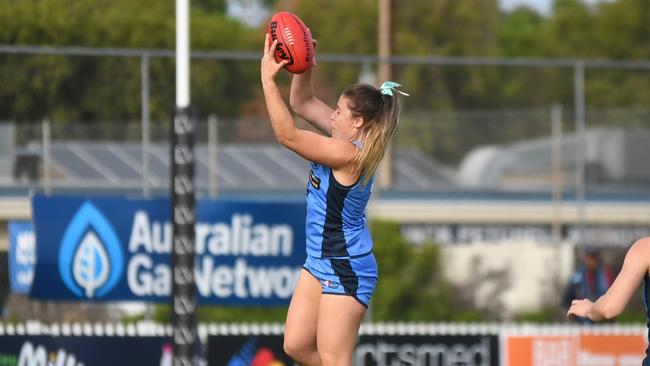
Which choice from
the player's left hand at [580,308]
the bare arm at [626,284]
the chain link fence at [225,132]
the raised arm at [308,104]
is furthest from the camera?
the chain link fence at [225,132]

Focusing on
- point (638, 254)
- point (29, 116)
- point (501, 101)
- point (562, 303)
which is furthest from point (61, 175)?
point (501, 101)

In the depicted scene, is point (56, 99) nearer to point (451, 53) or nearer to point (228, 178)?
point (228, 178)

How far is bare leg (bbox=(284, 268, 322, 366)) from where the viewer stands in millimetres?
5719

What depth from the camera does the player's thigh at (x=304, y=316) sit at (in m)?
5.71

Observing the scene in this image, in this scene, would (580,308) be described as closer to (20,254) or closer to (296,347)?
(296,347)

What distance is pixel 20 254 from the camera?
11.0 metres

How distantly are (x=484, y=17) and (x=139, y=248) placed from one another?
27.1 metres

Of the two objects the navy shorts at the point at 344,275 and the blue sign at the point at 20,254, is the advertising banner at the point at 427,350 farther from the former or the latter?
the navy shorts at the point at 344,275

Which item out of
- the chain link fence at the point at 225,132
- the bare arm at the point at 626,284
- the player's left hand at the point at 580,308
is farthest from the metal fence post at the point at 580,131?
the bare arm at the point at 626,284

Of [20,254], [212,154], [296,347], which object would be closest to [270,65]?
[296,347]

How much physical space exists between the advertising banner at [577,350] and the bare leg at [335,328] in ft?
15.2

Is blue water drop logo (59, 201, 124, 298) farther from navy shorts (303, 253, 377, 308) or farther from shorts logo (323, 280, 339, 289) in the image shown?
shorts logo (323, 280, 339, 289)

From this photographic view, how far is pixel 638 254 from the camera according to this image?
15.0 ft

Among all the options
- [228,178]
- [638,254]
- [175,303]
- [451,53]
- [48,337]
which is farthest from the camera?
[451,53]
